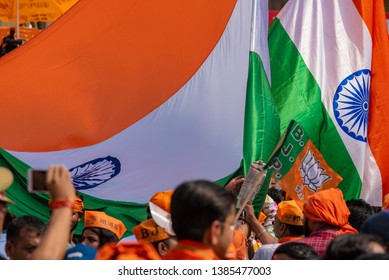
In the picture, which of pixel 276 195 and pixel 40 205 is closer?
pixel 40 205

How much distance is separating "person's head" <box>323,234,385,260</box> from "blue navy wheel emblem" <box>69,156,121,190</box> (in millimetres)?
3387

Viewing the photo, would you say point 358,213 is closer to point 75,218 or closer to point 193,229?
point 75,218

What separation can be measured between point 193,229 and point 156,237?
1.34m

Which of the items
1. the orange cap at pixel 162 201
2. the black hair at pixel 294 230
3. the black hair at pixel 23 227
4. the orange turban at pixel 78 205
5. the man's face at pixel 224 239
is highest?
the man's face at pixel 224 239

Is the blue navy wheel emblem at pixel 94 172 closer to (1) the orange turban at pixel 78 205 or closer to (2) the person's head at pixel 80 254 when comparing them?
(1) the orange turban at pixel 78 205

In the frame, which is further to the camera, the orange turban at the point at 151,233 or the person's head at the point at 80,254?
the orange turban at the point at 151,233

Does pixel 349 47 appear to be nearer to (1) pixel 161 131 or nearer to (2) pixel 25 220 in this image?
(1) pixel 161 131

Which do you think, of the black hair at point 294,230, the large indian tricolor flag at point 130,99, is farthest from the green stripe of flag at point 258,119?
the black hair at point 294,230

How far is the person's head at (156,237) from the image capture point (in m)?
4.68

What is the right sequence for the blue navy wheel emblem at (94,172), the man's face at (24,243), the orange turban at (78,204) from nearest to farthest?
the man's face at (24,243)
the orange turban at (78,204)
the blue navy wheel emblem at (94,172)

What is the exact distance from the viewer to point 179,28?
7.71m

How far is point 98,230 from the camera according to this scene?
19.9 ft

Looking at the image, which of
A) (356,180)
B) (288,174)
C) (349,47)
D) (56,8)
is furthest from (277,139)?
(56,8)

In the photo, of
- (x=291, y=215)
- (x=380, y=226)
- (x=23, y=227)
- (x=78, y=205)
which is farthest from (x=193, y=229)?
(x=78, y=205)
